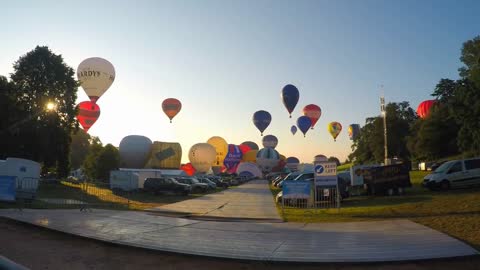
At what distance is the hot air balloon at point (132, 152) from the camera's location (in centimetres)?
7750

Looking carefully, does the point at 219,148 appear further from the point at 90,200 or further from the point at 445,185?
the point at 445,185

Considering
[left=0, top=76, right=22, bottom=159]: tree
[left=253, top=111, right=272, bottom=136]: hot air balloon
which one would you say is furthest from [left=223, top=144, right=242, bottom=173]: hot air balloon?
[left=0, top=76, right=22, bottom=159]: tree

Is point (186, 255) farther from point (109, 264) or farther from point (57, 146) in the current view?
point (57, 146)

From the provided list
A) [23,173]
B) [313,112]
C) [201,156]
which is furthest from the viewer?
[201,156]

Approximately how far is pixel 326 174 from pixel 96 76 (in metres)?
38.1

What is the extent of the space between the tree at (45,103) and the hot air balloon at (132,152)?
72.9ft

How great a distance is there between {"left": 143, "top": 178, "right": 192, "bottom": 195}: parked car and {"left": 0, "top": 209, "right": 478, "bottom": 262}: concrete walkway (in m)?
20.7

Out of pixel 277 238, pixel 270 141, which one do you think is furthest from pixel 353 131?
pixel 277 238

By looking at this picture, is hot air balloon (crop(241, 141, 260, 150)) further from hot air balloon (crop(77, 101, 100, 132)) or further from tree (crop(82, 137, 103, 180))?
hot air balloon (crop(77, 101, 100, 132))

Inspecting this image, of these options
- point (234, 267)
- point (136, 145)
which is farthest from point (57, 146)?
point (234, 267)

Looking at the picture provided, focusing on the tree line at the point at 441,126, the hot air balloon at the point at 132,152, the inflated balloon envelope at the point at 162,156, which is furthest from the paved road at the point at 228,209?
the inflated balloon envelope at the point at 162,156

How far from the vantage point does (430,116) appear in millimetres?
76062

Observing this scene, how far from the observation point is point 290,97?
61.1 metres

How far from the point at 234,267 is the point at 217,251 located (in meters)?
1.26
